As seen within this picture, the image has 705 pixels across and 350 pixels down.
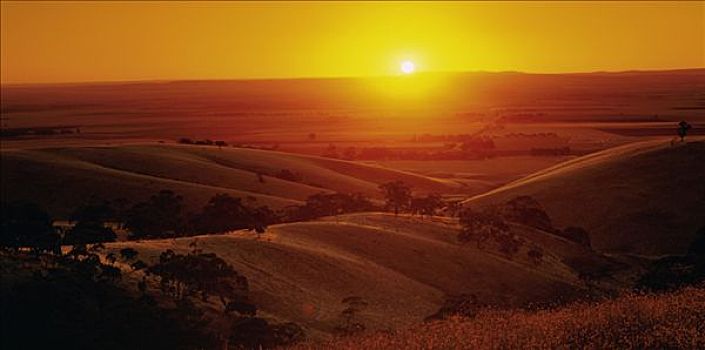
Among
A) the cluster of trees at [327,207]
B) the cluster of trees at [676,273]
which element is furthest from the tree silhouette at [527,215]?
the cluster of trees at [676,273]

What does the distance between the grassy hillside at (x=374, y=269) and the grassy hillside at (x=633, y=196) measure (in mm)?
11099

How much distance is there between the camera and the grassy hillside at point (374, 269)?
4241cm

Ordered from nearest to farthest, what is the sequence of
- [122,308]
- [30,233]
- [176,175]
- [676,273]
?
[122,308] < [676,273] < [30,233] < [176,175]

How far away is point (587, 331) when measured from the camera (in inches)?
483

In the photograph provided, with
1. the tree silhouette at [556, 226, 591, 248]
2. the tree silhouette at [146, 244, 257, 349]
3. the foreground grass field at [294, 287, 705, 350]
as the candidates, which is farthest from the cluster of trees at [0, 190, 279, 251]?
the foreground grass field at [294, 287, 705, 350]

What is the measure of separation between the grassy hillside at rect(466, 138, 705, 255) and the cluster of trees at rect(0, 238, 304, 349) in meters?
50.7

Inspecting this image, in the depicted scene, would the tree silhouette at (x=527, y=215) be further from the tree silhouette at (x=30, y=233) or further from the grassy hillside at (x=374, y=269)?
the tree silhouette at (x=30, y=233)

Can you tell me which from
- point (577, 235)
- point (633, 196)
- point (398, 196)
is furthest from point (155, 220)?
point (633, 196)

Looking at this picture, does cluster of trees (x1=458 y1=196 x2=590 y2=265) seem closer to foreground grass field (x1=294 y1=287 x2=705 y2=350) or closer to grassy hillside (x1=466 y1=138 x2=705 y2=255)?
grassy hillside (x1=466 y1=138 x2=705 y2=255)

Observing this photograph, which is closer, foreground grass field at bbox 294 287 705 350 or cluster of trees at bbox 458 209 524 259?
foreground grass field at bbox 294 287 705 350

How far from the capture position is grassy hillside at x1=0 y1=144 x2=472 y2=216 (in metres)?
100

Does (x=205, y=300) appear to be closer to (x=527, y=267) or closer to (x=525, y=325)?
(x=525, y=325)

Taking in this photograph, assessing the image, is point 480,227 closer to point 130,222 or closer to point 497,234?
point 497,234

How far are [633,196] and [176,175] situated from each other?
6698cm
